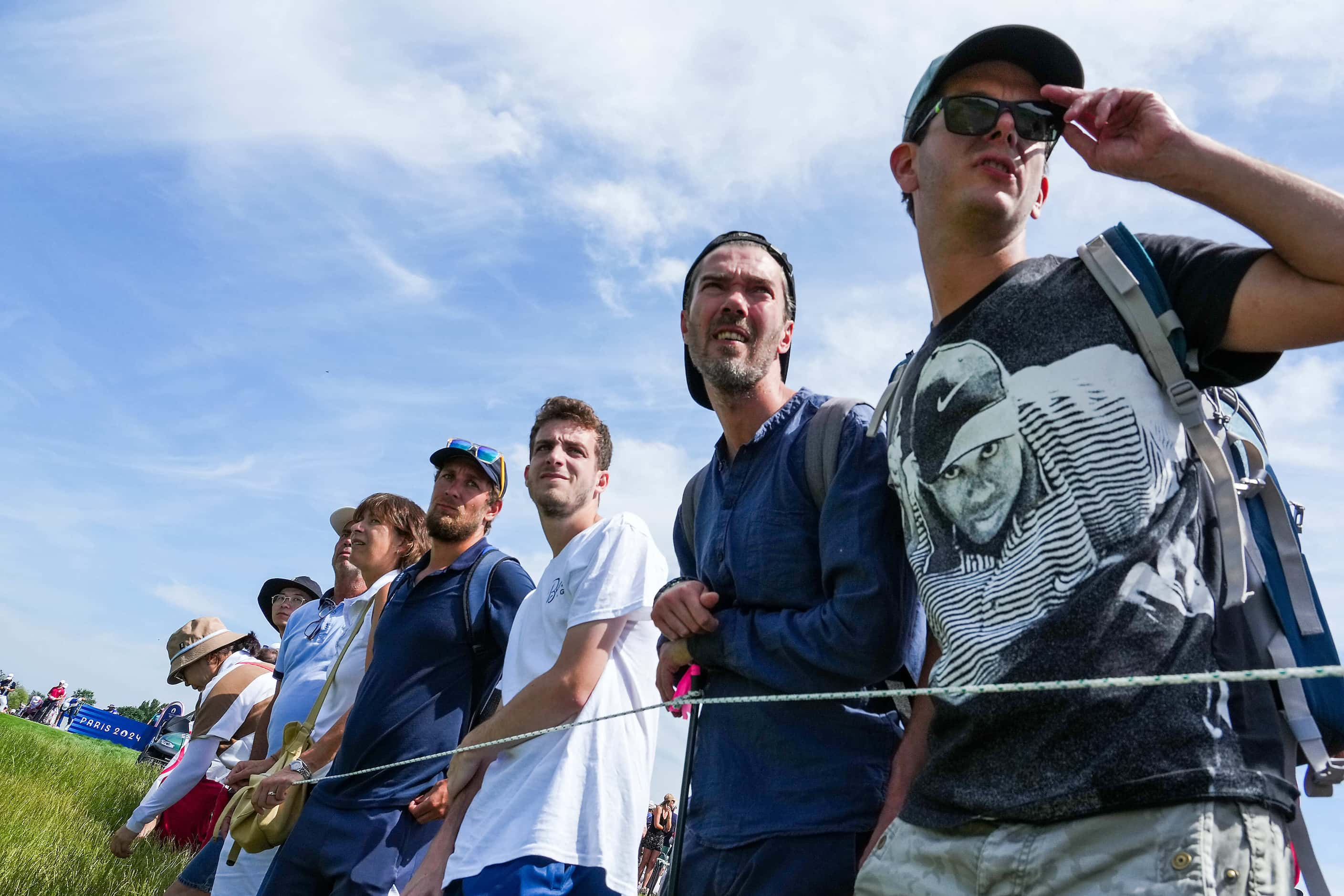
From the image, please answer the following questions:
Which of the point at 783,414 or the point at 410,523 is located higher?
the point at 410,523

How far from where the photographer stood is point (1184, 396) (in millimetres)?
1632

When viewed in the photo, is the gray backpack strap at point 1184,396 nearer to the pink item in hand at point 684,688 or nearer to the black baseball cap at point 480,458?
the pink item in hand at point 684,688

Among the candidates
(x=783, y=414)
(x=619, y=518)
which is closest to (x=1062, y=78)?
(x=783, y=414)

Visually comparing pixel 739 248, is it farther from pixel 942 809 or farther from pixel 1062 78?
pixel 942 809

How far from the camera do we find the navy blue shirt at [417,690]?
13.7 ft

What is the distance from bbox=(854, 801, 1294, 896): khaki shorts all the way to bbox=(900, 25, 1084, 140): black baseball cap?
4.65 ft

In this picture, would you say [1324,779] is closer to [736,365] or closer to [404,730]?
[736,365]

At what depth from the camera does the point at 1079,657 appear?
1.56 meters

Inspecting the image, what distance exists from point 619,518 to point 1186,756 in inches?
97.8

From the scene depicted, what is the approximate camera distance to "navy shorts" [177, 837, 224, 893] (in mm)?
5586

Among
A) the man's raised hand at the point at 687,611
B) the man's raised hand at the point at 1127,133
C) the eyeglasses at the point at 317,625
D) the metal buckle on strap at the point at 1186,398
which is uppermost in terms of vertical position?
the eyeglasses at the point at 317,625

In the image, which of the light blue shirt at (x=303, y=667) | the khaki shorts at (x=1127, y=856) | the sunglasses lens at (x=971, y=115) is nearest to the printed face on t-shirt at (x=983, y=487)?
the khaki shorts at (x=1127, y=856)

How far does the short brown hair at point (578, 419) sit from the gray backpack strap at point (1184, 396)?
2761mm

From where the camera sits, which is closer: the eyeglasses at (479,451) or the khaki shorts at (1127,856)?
the khaki shorts at (1127,856)
